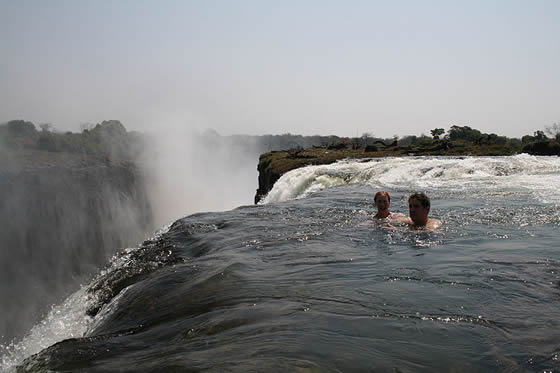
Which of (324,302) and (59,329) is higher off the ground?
(324,302)

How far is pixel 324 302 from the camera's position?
4.23m

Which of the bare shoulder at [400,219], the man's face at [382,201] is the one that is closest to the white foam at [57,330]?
the man's face at [382,201]

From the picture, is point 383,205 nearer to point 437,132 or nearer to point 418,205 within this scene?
point 418,205

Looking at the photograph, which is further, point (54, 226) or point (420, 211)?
point (54, 226)

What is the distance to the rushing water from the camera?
9.98 ft

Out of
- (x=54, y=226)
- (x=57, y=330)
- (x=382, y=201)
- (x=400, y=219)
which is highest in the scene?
(x=382, y=201)

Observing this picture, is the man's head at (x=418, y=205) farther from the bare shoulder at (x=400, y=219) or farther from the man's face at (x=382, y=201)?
the man's face at (x=382, y=201)

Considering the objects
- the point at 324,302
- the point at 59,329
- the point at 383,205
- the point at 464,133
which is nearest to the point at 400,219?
the point at 383,205

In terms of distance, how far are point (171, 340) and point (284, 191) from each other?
54.1 feet

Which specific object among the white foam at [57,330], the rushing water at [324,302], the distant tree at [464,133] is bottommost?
the white foam at [57,330]

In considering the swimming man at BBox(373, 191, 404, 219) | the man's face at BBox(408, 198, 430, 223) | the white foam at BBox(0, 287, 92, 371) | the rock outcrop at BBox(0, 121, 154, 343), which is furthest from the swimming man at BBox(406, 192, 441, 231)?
the rock outcrop at BBox(0, 121, 154, 343)

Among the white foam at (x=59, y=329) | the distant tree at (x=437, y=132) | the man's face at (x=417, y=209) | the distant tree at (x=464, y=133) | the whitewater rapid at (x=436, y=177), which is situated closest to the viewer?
the white foam at (x=59, y=329)

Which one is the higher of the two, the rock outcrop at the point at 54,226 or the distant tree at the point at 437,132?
the distant tree at the point at 437,132

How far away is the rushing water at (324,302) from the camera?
3041 millimetres
